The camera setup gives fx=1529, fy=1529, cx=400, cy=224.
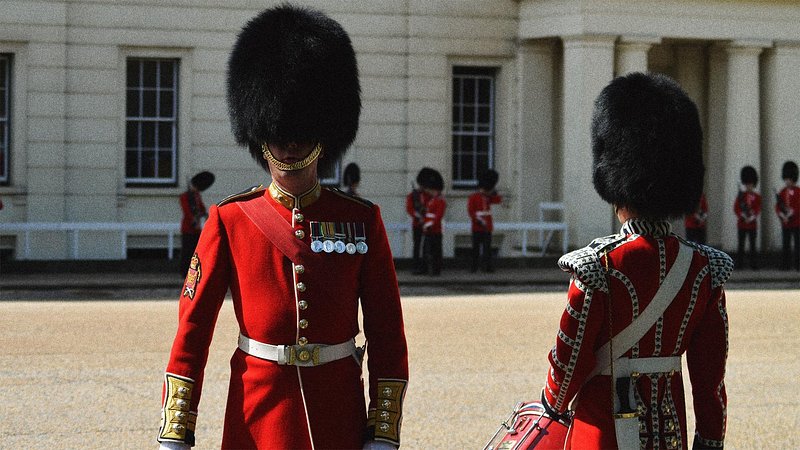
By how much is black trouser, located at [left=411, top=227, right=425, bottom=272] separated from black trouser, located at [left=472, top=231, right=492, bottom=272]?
2.38ft

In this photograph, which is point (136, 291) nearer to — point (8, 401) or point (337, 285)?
point (8, 401)

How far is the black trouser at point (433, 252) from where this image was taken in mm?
19359

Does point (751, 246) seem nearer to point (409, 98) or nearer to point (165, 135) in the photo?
point (409, 98)

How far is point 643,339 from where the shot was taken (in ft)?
13.9

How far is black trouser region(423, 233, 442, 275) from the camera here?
19.4 metres

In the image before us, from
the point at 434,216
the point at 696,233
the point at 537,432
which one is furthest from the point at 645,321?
the point at 696,233

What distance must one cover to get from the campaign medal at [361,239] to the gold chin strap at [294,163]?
23 cm

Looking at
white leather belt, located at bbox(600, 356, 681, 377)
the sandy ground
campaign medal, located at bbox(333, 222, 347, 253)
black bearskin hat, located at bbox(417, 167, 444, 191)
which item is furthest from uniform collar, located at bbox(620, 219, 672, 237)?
black bearskin hat, located at bbox(417, 167, 444, 191)

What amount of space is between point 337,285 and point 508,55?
18427 mm

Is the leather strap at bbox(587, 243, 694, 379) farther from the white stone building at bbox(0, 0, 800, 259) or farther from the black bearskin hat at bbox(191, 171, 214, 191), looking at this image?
the white stone building at bbox(0, 0, 800, 259)

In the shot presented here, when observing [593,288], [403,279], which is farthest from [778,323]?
[593,288]

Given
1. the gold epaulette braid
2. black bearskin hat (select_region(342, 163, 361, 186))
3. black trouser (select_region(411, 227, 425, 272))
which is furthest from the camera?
black bearskin hat (select_region(342, 163, 361, 186))

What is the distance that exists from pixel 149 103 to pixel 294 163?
17.2 m

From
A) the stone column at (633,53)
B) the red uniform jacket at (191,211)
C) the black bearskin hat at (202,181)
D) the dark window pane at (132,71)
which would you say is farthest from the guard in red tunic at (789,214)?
the dark window pane at (132,71)
